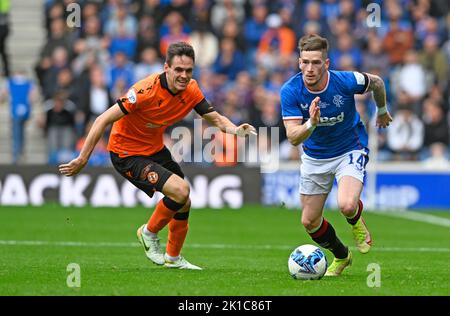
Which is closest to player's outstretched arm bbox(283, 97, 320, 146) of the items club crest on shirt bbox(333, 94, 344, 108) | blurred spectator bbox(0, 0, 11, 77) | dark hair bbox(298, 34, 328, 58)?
club crest on shirt bbox(333, 94, 344, 108)

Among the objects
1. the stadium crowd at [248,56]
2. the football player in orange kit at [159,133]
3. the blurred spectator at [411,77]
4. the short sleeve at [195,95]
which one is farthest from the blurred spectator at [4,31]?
the short sleeve at [195,95]

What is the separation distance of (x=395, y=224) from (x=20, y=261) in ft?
27.5

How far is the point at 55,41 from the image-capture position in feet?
73.8

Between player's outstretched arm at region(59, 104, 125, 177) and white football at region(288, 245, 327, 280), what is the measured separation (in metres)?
2.26

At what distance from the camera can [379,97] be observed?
1084 cm

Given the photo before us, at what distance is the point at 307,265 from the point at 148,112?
7.82 ft

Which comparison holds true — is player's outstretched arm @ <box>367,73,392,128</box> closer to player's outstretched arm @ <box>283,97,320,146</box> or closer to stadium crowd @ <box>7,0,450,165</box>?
player's outstretched arm @ <box>283,97,320,146</box>

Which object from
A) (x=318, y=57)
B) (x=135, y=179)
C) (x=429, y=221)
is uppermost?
(x=318, y=57)

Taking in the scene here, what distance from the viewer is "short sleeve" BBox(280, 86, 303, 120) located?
1030 cm

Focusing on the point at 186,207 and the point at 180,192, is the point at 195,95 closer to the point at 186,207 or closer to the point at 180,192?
the point at 180,192

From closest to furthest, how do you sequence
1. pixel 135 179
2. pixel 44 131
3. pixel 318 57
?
pixel 318 57
pixel 135 179
pixel 44 131
